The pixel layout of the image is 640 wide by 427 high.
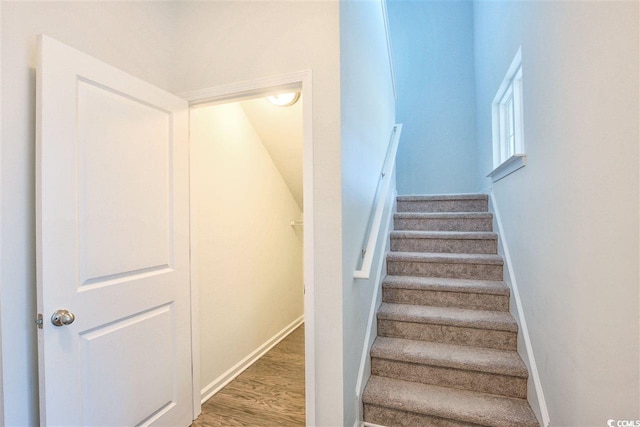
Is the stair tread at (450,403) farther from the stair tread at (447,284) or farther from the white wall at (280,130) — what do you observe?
the white wall at (280,130)

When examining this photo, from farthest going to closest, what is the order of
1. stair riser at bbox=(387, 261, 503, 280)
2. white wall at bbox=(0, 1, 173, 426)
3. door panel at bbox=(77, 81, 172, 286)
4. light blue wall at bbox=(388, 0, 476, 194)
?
light blue wall at bbox=(388, 0, 476, 194), stair riser at bbox=(387, 261, 503, 280), door panel at bbox=(77, 81, 172, 286), white wall at bbox=(0, 1, 173, 426)

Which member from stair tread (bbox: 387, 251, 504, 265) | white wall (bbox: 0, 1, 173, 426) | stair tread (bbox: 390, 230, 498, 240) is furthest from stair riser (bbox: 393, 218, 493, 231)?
white wall (bbox: 0, 1, 173, 426)

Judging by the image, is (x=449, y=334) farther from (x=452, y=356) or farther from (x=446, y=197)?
(x=446, y=197)

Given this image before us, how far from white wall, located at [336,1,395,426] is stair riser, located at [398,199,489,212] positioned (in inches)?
38.7

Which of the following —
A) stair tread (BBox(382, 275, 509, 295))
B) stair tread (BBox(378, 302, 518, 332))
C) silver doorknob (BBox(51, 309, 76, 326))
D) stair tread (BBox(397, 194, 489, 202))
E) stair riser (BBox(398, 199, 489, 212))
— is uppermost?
stair tread (BBox(397, 194, 489, 202))

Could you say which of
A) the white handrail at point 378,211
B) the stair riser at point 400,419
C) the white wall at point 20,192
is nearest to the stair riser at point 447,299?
the white handrail at point 378,211

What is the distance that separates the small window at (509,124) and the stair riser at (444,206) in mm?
338

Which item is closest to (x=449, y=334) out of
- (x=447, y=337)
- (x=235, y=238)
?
(x=447, y=337)

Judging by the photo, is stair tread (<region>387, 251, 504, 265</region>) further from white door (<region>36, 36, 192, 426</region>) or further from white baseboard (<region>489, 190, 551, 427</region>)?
white door (<region>36, 36, 192, 426</region>)

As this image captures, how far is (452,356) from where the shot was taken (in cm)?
181

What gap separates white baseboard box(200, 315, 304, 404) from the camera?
6.78 ft

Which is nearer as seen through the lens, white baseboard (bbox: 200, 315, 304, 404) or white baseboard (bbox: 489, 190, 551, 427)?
white baseboard (bbox: 489, 190, 551, 427)

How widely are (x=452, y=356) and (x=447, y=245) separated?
3.31 ft

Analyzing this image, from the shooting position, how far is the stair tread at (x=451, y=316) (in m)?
1.91
